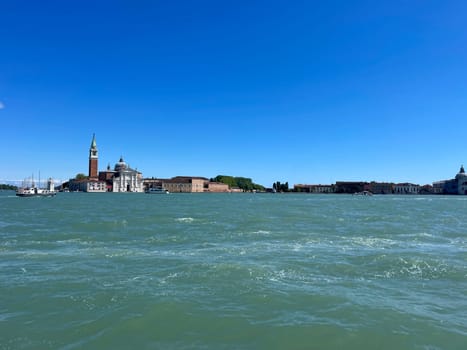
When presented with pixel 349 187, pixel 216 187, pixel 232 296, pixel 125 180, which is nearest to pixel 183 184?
pixel 216 187

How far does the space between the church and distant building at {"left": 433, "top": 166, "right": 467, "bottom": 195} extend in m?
140

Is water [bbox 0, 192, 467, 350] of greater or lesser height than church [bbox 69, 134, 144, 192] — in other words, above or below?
below

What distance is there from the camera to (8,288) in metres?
9.04

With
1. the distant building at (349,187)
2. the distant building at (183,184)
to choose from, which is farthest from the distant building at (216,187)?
the distant building at (349,187)

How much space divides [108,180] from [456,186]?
154 meters

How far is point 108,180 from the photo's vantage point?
550 feet

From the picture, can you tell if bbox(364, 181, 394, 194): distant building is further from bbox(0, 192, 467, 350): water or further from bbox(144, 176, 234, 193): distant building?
bbox(0, 192, 467, 350): water

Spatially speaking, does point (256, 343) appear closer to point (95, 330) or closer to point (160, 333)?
point (160, 333)

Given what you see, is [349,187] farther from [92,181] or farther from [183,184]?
[92,181]

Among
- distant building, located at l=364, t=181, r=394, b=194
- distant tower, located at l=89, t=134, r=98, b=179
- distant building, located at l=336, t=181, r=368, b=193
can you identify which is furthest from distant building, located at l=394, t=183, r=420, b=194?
distant tower, located at l=89, t=134, r=98, b=179

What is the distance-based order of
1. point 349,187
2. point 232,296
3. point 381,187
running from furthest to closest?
point 349,187 < point 381,187 < point 232,296

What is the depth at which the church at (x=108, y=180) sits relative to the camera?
526 feet

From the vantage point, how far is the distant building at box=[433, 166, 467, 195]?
174250 millimetres

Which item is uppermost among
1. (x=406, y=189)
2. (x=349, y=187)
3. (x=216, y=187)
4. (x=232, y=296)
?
(x=216, y=187)
